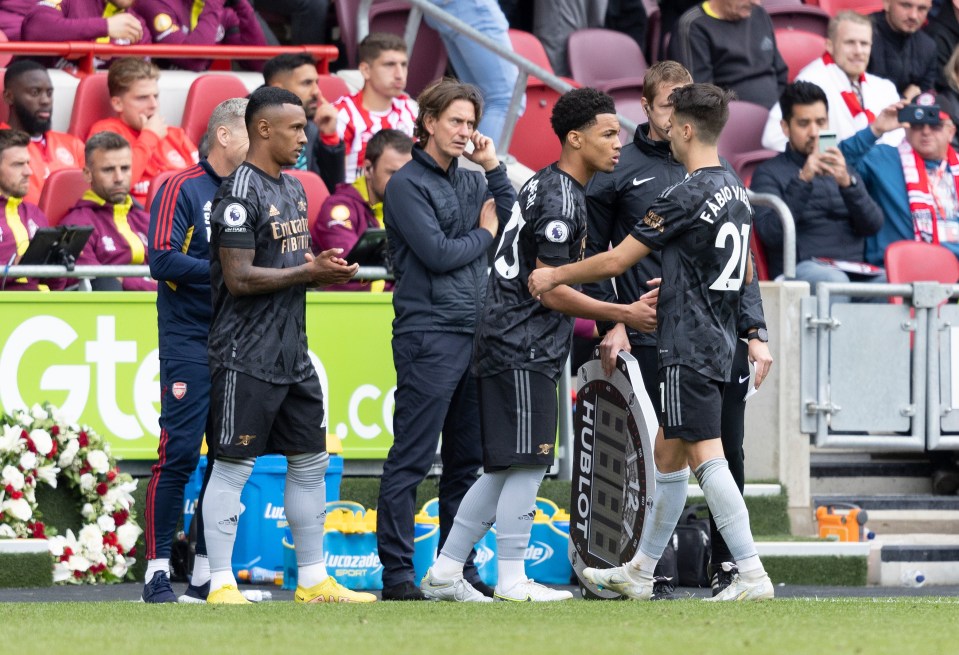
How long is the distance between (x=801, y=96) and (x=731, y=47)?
1.66m

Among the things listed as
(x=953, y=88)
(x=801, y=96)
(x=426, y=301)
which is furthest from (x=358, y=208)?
(x=953, y=88)

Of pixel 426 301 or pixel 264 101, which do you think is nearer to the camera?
pixel 264 101

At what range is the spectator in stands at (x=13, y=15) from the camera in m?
11.9

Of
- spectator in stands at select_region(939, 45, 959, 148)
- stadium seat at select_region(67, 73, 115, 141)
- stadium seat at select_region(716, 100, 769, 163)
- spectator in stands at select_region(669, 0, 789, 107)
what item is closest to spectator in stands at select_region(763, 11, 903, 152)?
stadium seat at select_region(716, 100, 769, 163)

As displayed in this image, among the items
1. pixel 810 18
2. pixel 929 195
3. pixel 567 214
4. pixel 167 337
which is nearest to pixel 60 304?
pixel 167 337

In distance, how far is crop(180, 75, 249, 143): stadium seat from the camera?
454 inches

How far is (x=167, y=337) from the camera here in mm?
7484

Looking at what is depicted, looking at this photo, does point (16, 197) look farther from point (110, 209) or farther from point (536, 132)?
point (536, 132)

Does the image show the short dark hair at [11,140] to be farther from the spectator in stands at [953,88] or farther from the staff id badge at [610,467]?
the spectator in stands at [953,88]

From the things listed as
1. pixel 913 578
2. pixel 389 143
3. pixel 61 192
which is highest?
pixel 389 143

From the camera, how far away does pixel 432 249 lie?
24.3 feet

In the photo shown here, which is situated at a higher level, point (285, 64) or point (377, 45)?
point (377, 45)

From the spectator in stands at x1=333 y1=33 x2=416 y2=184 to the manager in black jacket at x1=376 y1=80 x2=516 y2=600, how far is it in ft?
12.1

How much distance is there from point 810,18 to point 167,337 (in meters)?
9.32
